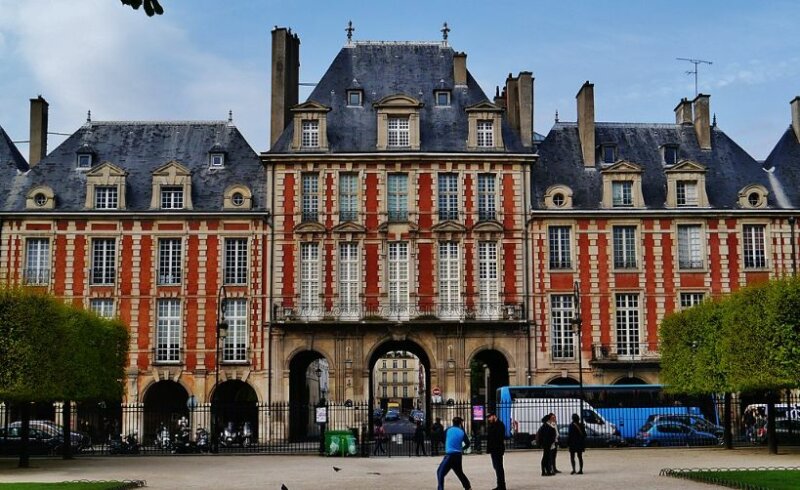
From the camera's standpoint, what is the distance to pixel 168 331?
46.2 metres

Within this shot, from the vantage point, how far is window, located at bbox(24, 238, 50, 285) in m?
46.2

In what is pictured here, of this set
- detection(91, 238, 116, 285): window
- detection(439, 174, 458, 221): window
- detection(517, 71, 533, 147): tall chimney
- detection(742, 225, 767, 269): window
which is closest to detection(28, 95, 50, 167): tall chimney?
detection(91, 238, 116, 285): window

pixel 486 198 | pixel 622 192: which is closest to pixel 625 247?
pixel 622 192

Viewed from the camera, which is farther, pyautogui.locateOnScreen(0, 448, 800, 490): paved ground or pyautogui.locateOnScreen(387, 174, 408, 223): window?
pyautogui.locateOnScreen(387, 174, 408, 223): window

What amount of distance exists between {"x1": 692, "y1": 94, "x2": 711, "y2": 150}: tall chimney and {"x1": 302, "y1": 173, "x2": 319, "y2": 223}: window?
17.9 m

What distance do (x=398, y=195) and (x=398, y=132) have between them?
2.78 metres

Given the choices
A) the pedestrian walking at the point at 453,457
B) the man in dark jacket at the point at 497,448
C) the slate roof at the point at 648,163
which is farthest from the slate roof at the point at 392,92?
the pedestrian walking at the point at 453,457

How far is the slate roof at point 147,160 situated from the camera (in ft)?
156

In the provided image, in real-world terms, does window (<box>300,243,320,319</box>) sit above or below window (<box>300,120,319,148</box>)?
below

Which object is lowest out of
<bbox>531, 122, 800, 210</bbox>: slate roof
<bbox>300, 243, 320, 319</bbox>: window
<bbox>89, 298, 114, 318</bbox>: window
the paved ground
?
the paved ground

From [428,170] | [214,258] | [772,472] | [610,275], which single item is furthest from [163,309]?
[772,472]

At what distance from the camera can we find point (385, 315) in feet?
151

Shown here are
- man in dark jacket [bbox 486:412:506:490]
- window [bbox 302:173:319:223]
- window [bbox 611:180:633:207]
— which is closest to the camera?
man in dark jacket [bbox 486:412:506:490]

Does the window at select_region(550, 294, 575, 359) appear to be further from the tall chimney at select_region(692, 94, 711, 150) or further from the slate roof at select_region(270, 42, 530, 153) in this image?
the tall chimney at select_region(692, 94, 711, 150)
